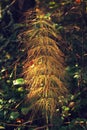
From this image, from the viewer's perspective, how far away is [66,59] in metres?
3.32

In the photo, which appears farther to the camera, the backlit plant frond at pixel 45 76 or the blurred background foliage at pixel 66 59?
the blurred background foliage at pixel 66 59

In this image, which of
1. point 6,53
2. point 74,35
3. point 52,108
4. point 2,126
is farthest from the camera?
point 6,53

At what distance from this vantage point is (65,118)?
300 cm

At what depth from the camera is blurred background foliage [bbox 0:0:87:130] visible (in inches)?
117

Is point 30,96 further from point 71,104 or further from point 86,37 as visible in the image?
point 86,37

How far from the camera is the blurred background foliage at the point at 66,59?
2.97m

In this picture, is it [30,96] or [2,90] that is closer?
[30,96]

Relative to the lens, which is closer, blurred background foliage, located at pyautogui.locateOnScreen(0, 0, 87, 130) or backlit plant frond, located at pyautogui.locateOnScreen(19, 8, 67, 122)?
backlit plant frond, located at pyautogui.locateOnScreen(19, 8, 67, 122)

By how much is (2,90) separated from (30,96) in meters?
0.54

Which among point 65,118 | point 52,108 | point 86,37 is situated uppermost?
point 86,37

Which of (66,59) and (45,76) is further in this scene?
(66,59)

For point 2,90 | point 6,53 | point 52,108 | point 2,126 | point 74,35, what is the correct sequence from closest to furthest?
point 52,108 < point 2,126 < point 2,90 < point 74,35 < point 6,53

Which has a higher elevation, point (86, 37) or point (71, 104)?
point (86, 37)

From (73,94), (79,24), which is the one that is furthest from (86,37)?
(73,94)
